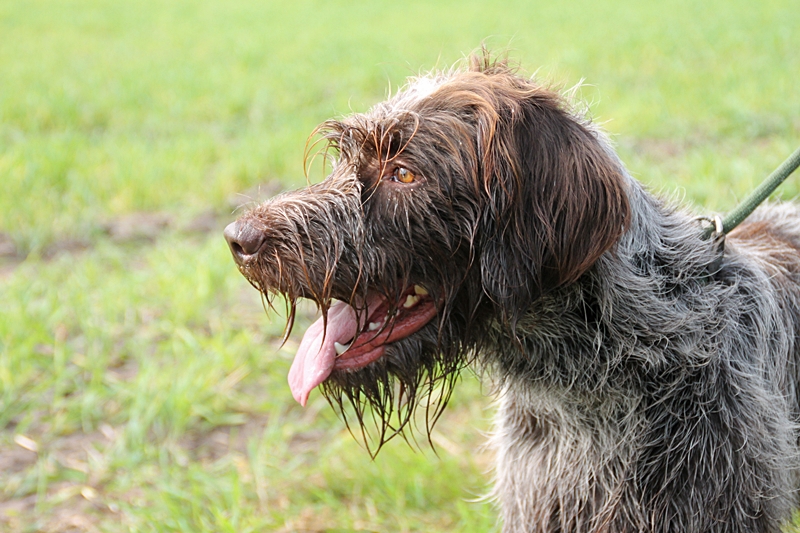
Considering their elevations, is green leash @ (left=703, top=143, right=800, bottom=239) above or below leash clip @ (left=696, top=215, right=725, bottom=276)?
above

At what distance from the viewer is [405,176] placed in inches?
89.4

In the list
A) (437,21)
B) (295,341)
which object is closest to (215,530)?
(295,341)

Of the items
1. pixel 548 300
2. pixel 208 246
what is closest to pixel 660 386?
pixel 548 300

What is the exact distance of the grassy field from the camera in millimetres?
3764

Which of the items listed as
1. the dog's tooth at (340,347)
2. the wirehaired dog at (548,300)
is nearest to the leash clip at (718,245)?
the wirehaired dog at (548,300)

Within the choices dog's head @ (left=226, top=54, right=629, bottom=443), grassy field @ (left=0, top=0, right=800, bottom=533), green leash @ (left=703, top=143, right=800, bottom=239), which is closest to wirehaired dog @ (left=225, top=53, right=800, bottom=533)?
dog's head @ (left=226, top=54, right=629, bottom=443)

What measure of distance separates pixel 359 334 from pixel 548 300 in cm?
62

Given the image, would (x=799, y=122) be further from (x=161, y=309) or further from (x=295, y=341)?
(x=161, y=309)

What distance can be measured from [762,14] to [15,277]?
15164mm

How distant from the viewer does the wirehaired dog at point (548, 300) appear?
2.23 metres

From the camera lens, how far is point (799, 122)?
7.63 metres

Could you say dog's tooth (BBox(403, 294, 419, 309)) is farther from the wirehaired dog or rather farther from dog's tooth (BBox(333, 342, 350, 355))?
dog's tooth (BBox(333, 342, 350, 355))

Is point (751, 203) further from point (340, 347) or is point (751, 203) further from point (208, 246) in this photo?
point (208, 246)

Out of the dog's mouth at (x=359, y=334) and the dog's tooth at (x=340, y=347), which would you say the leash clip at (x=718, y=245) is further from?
the dog's tooth at (x=340, y=347)
